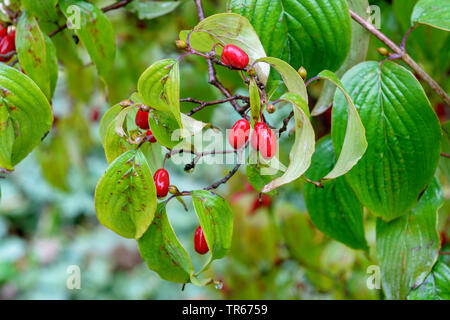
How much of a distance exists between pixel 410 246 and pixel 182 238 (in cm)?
264

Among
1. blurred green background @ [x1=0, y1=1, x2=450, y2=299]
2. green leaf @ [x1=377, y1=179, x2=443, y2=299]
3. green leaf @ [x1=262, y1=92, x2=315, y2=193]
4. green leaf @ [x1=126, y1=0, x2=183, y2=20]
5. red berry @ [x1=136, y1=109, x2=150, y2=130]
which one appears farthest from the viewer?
blurred green background @ [x1=0, y1=1, x2=450, y2=299]

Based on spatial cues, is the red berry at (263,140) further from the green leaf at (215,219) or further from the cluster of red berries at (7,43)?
the cluster of red berries at (7,43)

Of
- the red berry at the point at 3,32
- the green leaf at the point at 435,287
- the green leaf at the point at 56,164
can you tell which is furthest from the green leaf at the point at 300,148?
the green leaf at the point at 56,164

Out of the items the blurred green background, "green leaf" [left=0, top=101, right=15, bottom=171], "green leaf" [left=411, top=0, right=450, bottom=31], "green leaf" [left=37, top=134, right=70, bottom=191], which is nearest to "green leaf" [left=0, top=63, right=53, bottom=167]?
"green leaf" [left=0, top=101, right=15, bottom=171]

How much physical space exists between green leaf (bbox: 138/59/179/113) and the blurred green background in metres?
0.20

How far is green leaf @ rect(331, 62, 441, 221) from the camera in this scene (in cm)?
52

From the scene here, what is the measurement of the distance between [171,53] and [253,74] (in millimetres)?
1159

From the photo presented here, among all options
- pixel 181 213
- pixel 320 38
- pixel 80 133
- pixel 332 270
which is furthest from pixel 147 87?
pixel 181 213

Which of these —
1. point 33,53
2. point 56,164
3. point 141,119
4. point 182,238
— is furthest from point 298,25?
point 182,238

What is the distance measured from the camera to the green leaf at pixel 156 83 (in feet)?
1.33

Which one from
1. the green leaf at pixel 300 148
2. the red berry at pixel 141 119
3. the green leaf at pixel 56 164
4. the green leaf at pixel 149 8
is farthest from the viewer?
the green leaf at pixel 56 164

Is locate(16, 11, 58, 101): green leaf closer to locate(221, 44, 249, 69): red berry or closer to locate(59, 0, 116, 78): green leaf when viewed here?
locate(59, 0, 116, 78): green leaf

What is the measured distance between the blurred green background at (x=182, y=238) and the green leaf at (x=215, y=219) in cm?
4

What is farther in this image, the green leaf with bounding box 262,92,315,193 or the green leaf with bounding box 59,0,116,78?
the green leaf with bounding box 59,0,116,78
